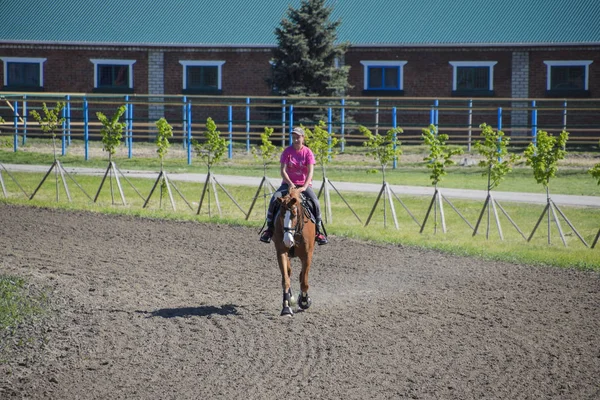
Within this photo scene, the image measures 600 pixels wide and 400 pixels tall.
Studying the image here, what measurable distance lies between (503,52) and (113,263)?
30.9 metres

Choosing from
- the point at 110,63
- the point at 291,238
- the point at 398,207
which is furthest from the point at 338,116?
the point at 291,238

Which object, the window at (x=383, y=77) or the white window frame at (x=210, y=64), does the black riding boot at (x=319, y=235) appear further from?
the white window frame at (x=210, y=64)

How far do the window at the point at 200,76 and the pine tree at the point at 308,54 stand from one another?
435cm

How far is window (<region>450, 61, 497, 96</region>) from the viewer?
1730 inches

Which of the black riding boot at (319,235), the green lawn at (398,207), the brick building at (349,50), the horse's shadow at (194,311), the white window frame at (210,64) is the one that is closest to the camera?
the horse's shadow at (194,311)

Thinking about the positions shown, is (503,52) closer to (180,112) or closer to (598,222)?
(180,112)

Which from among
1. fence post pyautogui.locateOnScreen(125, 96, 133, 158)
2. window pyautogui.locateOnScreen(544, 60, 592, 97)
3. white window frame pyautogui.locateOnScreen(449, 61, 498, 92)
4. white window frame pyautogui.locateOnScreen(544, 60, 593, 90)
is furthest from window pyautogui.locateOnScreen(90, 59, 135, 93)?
window pyautogui.locateOnScreen(544, 60, 592, 97)

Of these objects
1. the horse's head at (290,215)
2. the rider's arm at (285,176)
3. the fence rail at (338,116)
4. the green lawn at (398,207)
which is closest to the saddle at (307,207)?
the rider's arm at (285,176)

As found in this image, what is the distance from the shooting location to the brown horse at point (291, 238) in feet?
42.1

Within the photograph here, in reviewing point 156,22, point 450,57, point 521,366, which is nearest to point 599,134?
point 450,57

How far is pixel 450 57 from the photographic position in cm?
4419

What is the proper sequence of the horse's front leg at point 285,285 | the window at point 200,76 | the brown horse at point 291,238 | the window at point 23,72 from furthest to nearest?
1. the window at point 23,72
2. the window at point 200,76
3. the horse's front leg at point 285,285
4. the brown horse at point 291,238

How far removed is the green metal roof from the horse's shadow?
104ft

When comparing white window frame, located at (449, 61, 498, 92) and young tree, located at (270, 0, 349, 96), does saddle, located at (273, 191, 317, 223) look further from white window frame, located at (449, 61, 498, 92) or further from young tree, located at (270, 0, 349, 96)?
white window frame, located at (449, 61, 498, 92)
